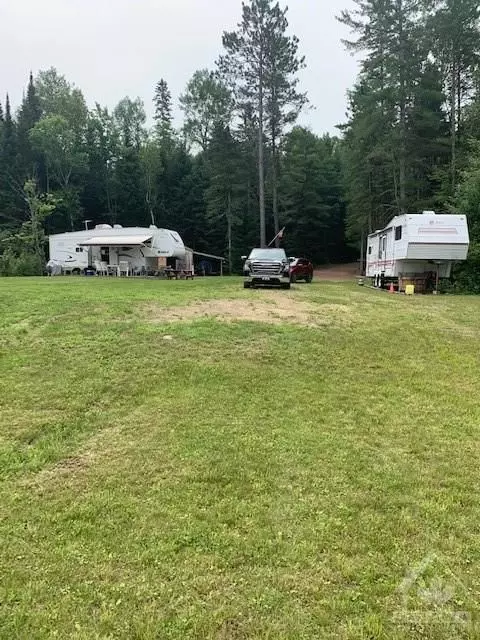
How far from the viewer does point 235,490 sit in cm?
341

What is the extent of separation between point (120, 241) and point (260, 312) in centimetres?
2251

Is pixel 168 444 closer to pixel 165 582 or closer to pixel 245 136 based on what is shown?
pixel 165 582

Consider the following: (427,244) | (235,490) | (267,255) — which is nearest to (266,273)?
(267,255)

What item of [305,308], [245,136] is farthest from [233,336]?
[245,136]

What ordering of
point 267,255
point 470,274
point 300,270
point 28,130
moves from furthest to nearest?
point 28,130 → point 300,270 → point 470,274 → point 267,255

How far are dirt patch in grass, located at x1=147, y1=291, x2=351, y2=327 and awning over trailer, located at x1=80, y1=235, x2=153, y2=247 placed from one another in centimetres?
2012

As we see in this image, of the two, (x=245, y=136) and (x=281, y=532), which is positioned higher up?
(x=245, y=136)

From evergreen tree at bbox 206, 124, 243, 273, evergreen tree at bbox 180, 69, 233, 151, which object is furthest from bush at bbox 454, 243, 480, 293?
evergreen tree at bbox 180, 69, 233, 151

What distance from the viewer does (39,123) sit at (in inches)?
1672

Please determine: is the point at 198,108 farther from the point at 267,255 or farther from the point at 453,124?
the point at 267,255

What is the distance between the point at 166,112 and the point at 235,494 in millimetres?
56039

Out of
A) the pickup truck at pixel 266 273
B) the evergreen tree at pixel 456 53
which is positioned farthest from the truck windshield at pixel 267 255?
the evergreen tree at pixel 456 53

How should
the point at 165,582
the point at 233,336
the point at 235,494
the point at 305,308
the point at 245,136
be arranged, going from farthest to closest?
1. the point at 245,136
2. the point at 305,308
3. the point at 233,336
4. the point at 235,494
5. the point at 165,582

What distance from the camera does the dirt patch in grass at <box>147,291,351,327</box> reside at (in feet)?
29.2
